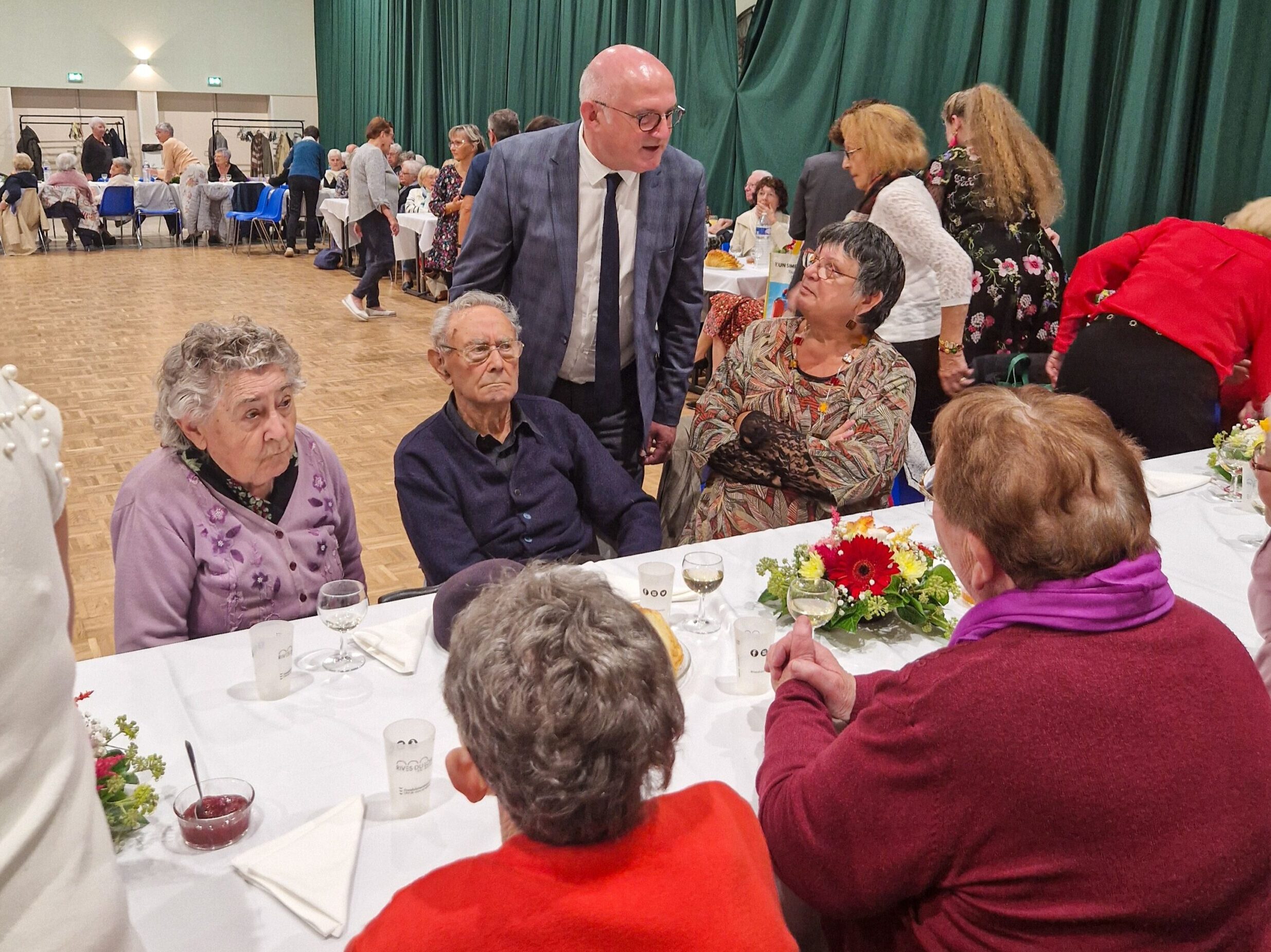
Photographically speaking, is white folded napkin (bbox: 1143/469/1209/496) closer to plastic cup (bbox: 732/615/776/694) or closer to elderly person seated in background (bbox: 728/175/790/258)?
plastic cup (bbox: 732/615/776/694)

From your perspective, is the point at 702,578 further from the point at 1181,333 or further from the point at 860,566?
the point at 1181,333

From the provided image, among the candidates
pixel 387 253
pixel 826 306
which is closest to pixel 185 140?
pixel 387 253

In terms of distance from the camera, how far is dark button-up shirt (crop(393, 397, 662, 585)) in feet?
7.71

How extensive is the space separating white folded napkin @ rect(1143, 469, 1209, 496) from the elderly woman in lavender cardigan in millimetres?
2104

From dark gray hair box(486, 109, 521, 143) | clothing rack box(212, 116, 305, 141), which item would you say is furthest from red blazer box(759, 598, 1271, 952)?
clothing rack box(212, 116, 305, 141)

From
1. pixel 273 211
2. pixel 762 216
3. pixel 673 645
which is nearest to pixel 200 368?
pixel 673 645

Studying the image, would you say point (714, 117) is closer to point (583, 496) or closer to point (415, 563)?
point (415, 563)

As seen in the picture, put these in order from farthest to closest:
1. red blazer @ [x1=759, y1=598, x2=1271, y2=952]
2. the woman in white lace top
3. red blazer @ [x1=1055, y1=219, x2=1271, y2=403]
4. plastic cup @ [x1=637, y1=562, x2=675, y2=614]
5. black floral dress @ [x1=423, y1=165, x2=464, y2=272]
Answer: black floral dress @ [x1=423, y1=165, x2=464, y2=272]
the woman in white lace top
red blazer @ [x1=1055, y1=219, x2=1271, y2=403]
plastic cup @ [x1=637, y1=562, x2=675, y2=614]
red blazer @ [x1=759, y1=598, x2=1271, y2=952]

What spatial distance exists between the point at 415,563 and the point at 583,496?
1339 millimetres

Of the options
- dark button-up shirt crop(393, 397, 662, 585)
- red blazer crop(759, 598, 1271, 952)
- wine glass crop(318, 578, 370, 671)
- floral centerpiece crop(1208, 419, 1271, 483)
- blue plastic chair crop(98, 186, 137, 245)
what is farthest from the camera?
blue plastic chair crop(98, 186, 137, 245)

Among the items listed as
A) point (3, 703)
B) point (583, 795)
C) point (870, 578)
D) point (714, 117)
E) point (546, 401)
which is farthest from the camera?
point (714, 117)

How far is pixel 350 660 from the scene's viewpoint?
1.68 m

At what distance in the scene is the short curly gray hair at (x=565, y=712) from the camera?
899mm

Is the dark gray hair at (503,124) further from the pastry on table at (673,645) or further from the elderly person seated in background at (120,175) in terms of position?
the elderly person seated in background at (120,175)
